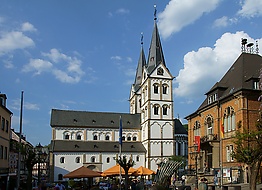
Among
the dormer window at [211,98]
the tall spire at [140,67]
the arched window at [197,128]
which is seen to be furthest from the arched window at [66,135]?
the dormer window at [211,98]

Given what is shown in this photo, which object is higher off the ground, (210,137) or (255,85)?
(255,85)

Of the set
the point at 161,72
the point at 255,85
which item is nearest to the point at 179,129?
the point at 161,72

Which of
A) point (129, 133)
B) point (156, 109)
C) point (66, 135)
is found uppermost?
point (156, 109)

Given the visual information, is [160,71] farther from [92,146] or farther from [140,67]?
[92,146]

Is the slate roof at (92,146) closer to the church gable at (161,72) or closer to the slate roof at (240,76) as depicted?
the church gable at (161,72)

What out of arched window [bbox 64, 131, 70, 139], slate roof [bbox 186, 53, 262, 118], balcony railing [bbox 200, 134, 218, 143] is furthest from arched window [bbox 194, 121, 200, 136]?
arched window [bbox 64, 131, 70, 139]

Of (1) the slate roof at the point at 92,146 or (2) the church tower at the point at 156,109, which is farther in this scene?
(2) the church tower at the point at 156,109

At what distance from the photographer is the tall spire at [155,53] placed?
8106 centimetres

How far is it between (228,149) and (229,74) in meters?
10.4

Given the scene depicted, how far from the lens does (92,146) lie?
76375 millimetres

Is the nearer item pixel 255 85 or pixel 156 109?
pixel 255 85

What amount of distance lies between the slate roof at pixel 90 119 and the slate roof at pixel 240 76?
4198 cm

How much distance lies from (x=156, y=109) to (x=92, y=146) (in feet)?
55.6

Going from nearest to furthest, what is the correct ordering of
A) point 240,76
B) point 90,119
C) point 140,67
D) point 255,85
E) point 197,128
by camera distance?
point 255,85 → point 240,76 → point 197,128 → point 90,119 → point 140,67
